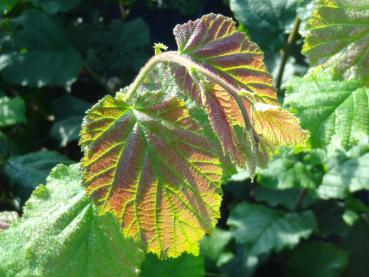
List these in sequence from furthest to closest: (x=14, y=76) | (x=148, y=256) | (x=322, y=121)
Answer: (x=14, y=76)
(x=148, y=256)
(x=322, y=121)

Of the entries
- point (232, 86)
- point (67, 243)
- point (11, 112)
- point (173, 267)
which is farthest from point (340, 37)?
point (11, 112)

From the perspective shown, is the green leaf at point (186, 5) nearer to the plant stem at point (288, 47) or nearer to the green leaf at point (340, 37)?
the plant stem at point (288, 47)

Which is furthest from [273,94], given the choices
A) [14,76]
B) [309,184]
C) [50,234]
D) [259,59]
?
[14,76]

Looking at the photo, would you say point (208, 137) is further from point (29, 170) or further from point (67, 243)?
point (29, 170)

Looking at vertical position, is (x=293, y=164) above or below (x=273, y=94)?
below

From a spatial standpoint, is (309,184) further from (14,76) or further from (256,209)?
(14,76)

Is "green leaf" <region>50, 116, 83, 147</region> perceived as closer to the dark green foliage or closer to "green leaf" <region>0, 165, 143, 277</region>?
the dark green foliage
